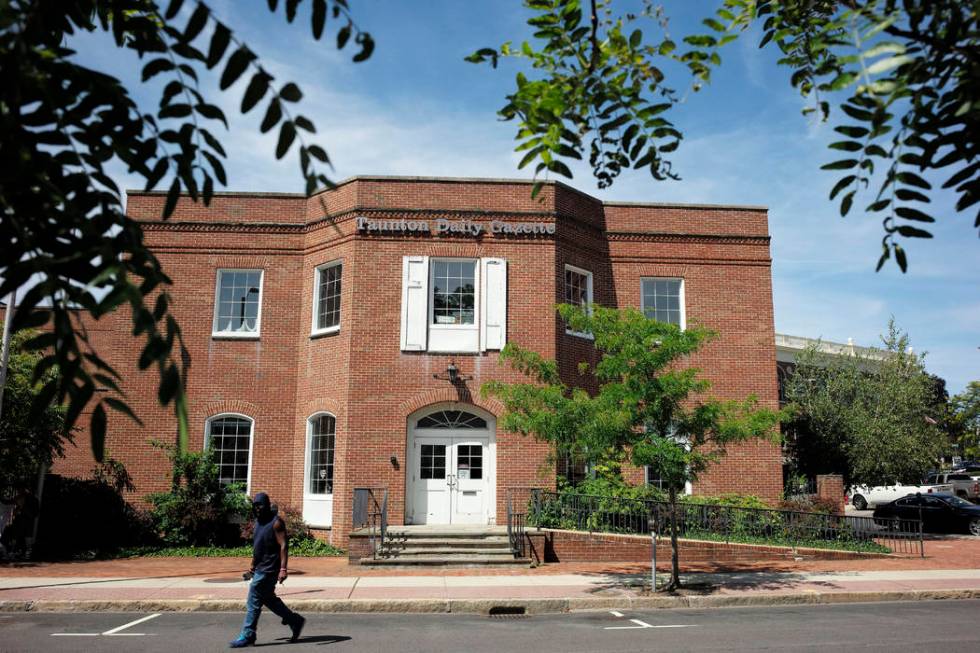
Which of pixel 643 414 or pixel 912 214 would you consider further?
pixel 643 414

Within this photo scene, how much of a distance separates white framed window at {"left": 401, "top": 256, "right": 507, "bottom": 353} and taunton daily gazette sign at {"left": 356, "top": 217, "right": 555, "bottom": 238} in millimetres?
688

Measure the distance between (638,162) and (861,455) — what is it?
24106 mm

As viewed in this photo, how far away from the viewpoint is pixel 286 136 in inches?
135

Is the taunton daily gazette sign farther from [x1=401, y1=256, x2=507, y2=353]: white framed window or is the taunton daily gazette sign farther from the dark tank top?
the dark tank top

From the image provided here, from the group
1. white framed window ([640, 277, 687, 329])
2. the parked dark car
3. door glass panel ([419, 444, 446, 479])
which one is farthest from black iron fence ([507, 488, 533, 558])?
the parked dark car

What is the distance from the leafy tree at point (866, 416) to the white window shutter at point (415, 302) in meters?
11.4

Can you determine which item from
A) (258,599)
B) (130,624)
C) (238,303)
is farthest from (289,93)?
(238,303)

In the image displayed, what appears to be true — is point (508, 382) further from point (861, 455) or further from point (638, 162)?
point (638, 162)

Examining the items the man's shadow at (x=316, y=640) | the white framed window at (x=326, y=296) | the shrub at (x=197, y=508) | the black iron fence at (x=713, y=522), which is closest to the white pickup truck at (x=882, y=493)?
the black iron fence at (x=713, y=522)

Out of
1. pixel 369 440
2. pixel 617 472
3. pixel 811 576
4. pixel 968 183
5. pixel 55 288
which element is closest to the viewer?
pixel 55 288

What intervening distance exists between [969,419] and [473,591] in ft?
116

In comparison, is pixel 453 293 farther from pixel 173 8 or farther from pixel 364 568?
pixel 173 8

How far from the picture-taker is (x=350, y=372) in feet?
63.5

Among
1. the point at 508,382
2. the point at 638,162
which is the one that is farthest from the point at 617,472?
the point at 638,162
